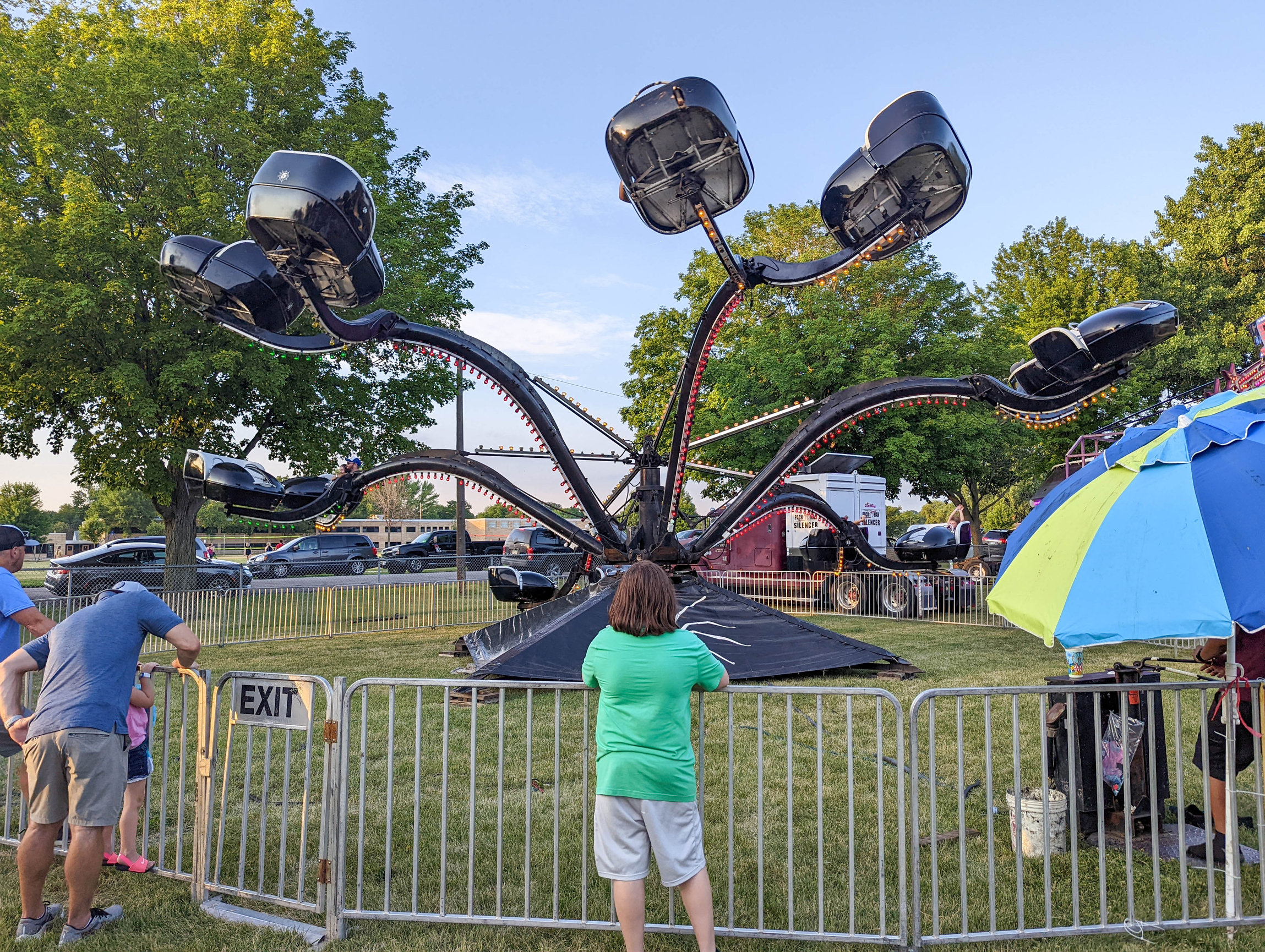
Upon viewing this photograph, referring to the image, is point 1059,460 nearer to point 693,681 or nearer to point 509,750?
point 509,750

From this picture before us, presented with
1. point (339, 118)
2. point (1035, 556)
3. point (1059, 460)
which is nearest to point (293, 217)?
point (1035, 556)

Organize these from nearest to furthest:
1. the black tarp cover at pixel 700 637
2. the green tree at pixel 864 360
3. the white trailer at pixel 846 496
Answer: the black tarp cover at pixel 700 637 → the white trailer at pixel 846 496 → the green tree at pixel 864 360

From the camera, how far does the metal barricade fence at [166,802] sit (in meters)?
4.28

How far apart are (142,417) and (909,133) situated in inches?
595

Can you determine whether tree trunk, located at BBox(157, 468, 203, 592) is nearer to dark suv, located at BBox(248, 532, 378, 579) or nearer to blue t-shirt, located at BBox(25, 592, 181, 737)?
dark suv, located at BBox(248, 532, 378, 579)

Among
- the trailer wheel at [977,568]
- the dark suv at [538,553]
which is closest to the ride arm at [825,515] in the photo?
the trailer wheel at [977,568]

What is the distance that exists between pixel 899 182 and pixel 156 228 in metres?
15.4

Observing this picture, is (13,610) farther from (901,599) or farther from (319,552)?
(319,552)

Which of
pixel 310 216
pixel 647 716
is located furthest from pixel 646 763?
pixel 310 216

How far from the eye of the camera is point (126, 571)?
16.4m

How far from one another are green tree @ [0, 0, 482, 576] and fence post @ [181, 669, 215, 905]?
13.6m

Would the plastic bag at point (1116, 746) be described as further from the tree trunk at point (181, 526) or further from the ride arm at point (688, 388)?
the tree trunk at point (181, 526)

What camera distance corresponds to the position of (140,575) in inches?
663

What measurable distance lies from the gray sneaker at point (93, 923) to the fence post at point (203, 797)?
34 centimetres
